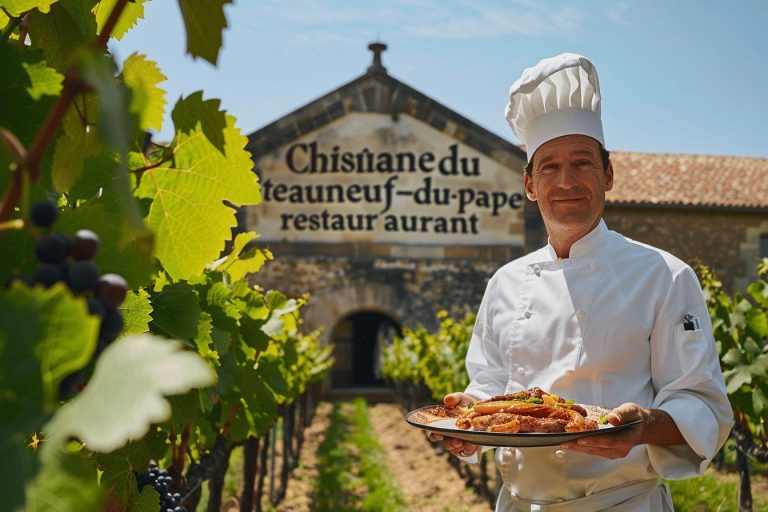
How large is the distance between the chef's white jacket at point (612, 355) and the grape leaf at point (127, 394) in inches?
70.4

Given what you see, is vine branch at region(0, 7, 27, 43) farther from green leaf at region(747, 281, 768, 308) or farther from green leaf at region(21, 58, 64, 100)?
green leaf at region(747, 281, 768, 308)

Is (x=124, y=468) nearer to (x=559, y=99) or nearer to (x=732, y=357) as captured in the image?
(x=559, y=99)

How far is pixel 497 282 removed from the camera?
8.67 feet

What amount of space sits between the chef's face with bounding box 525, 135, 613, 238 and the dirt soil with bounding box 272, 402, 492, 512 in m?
5.22

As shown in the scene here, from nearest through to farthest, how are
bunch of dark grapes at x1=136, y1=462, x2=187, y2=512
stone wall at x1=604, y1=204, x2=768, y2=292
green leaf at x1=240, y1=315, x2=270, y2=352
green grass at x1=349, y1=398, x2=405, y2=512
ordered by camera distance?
bunch of dark grapes at x1=136, y1=462, x2=187, y2=512
green leaf at x1=240, y1=315, x2=270, y2=352
green grass at x1=349, y1=398, x2=405, y2=512
stone wall at x1=604, y1=204, x2=768, y2=292

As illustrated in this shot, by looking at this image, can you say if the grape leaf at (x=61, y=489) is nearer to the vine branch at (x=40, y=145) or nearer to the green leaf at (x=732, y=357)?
the vine branch at (x=40, y=145)

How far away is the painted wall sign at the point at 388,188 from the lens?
49.5ft

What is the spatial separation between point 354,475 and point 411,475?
0.60 m

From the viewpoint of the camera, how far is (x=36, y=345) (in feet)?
1.38

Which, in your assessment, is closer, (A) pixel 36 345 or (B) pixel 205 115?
(A) pixel 36 345

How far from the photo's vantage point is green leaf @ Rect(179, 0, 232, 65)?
638mm

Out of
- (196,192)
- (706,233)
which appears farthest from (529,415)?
(706,233)

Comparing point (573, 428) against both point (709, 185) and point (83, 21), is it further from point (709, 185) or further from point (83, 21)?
point (709, 185)

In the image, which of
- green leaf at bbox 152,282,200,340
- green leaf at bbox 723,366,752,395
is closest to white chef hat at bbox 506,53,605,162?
green leaf at bbox 152,282,200,340
